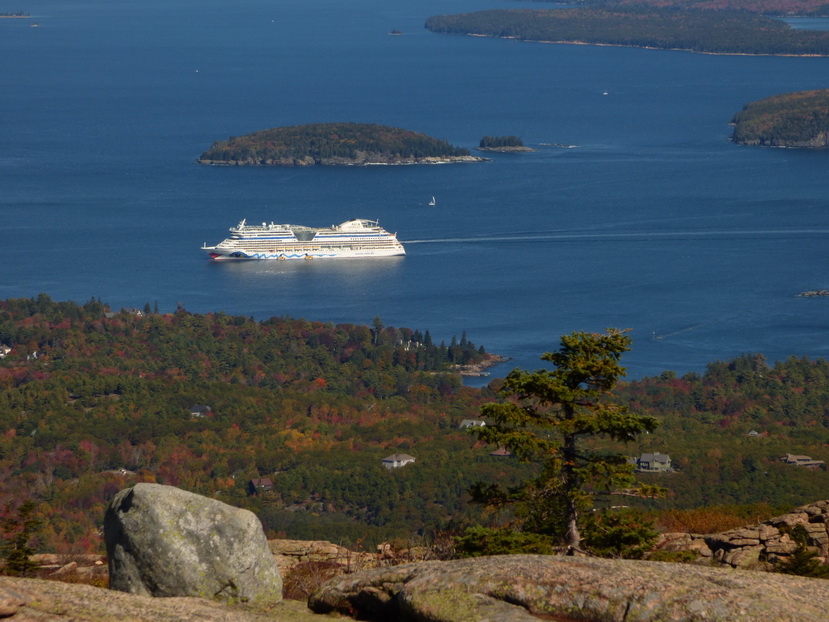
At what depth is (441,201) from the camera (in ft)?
375

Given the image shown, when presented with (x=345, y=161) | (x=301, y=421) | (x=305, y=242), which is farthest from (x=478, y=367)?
(x=345, y=161)

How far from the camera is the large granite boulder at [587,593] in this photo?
9680 mm

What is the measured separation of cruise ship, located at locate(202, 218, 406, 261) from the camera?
9681 centimetres

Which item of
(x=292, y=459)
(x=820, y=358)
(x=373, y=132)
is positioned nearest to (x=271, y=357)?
(x=292, y=459)

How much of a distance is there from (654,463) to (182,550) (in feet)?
106

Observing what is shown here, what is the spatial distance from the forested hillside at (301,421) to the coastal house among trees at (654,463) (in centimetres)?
53

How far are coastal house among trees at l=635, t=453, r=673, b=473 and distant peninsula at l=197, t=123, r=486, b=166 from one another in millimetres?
95508

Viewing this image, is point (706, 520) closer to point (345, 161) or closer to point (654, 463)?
point (654, 463)

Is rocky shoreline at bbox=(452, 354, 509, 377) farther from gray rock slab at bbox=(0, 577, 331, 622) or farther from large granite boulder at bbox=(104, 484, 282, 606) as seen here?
gray rock slab at bbox=(0, 577, 331, 622)

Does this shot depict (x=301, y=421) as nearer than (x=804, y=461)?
No

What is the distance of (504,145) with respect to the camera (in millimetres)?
142375

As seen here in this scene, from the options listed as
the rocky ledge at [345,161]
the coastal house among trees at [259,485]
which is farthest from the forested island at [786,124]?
the coastal house among trees at [259,485]

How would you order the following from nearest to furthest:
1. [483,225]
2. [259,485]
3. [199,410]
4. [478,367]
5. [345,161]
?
[259,485]
[199,410]
[478,367]
[483,225]
[345,161]

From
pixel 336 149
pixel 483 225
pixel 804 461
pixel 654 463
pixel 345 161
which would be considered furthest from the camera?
pixel 336 149
